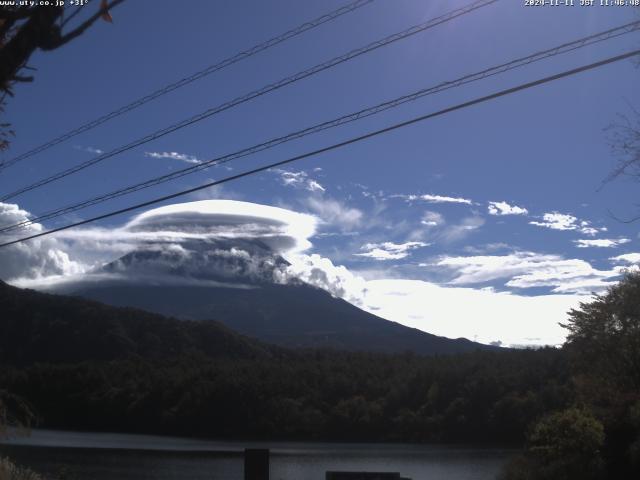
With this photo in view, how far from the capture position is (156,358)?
100438 mm

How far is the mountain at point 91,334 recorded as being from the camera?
101 metres

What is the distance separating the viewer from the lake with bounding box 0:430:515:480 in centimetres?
3975

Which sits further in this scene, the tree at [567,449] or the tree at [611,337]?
the tree at [611,337]

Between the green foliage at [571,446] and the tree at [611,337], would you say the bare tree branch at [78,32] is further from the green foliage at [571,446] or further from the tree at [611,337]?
the tree at [611,337]

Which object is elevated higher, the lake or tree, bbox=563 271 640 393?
tree, bbox=563 271 640 393

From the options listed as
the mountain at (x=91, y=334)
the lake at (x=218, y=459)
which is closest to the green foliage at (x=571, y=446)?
the lake at (x=218, y=459)

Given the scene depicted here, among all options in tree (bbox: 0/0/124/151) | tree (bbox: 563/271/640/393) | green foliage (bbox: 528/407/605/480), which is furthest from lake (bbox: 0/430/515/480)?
tree (bbox: 0/0/124/151)

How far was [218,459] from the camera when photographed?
49031 mm

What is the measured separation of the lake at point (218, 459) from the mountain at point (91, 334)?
1338 inches

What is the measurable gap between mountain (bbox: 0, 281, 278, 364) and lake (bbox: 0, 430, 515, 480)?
3400 cm

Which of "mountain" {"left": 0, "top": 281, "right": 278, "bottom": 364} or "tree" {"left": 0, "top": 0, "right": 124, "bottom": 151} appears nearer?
"tree" {"left": 0, "top": 0, "right": 124, "bottom": 151}

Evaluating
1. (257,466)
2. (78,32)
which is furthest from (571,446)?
(78,32)

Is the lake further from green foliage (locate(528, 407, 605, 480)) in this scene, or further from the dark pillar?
the dark pillar

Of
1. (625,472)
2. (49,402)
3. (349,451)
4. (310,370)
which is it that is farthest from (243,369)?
(625,472)
